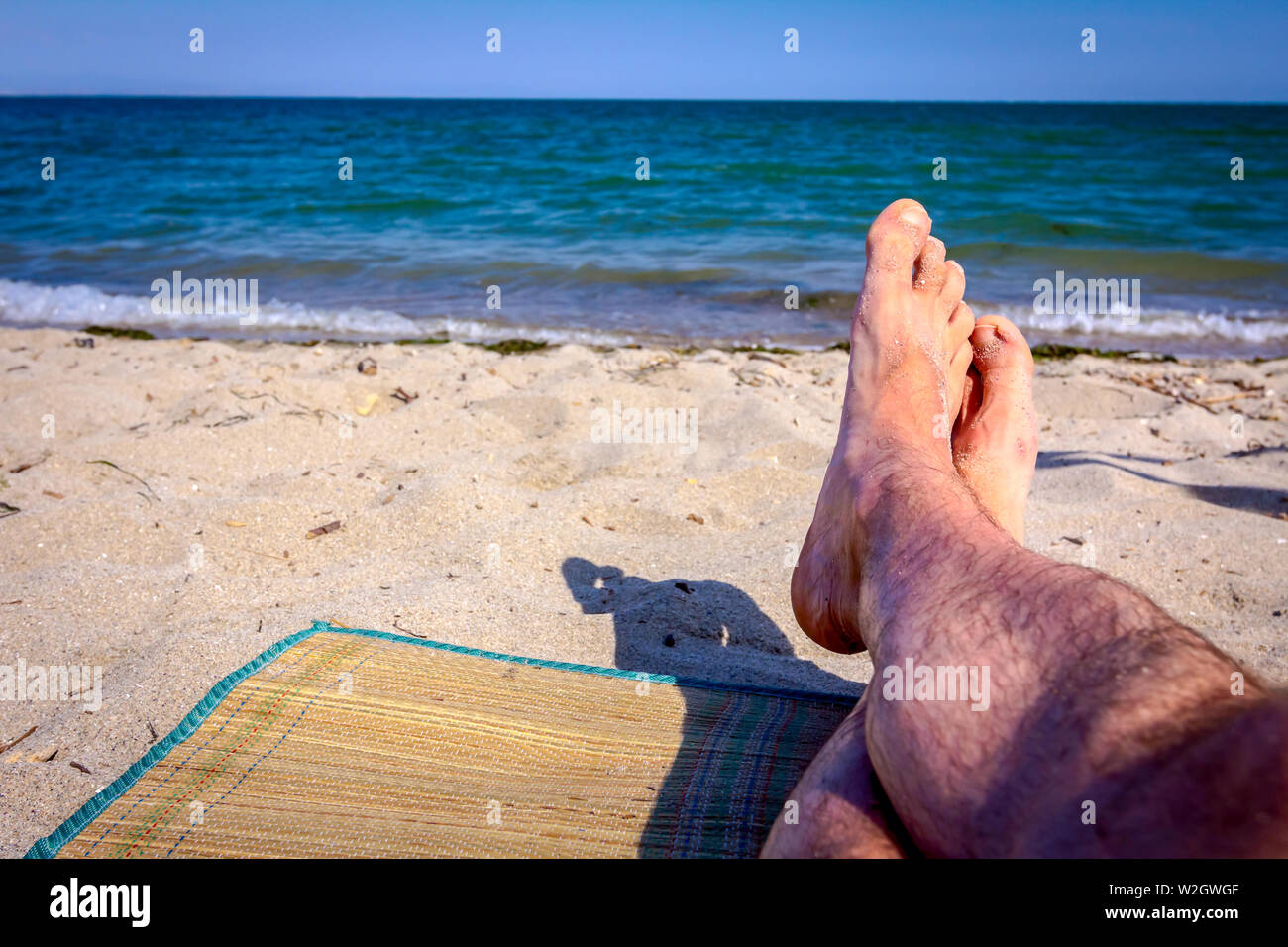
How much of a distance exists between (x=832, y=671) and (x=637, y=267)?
18.8 ft

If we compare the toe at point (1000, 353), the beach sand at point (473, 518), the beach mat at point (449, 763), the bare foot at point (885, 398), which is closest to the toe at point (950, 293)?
the bare foot at point (885, 398)

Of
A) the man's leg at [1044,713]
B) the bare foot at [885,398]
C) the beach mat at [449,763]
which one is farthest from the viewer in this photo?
the bare foot at [885,398]

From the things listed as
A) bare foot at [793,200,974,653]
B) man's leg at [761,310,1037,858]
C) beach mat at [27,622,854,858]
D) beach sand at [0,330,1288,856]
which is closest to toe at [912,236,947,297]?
bare foot at [793,200,974,653]

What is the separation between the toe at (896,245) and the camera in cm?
209

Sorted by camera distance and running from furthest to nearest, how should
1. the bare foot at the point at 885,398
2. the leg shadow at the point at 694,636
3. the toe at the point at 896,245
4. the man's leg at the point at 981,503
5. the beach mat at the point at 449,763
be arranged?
the toe at the point at 896,245
the leg shadow at the point at 694,636
the bare foot at the point at 885,398
the beach mat at the point at 449,763
the man's leg at the point at 981,503

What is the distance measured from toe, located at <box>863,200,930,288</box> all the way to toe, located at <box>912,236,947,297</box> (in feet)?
0.06

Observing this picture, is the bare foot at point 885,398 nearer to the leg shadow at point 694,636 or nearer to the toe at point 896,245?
the toe at point 896,245

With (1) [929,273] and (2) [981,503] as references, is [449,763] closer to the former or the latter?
(2) [981,503]

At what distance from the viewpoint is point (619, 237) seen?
8.52m

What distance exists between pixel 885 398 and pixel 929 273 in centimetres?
48

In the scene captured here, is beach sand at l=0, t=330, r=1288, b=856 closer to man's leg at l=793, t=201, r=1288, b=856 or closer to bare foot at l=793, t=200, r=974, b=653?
bare foot at l=793, t=200, r=974, b=653

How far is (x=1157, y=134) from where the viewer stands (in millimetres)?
21156

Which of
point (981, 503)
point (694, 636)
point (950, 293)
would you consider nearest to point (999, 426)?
point (950, 293)
